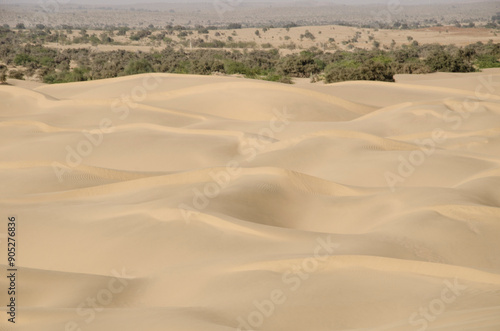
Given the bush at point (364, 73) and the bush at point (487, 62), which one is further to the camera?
the bush at point (487, 62)

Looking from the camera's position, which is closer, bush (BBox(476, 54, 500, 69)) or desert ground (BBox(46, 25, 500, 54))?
bush (BBox(476, 54, 500, 69))

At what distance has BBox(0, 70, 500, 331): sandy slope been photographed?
4773 mm

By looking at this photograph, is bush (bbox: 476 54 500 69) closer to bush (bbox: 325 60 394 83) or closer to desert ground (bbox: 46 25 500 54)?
bush (bbox: 325 60 394 83)

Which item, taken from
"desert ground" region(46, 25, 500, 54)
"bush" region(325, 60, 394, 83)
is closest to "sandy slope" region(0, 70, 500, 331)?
"bush" region(325, 60, 394, 83)

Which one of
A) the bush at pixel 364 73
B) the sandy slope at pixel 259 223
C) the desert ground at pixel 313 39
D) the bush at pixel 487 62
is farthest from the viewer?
the desert ground at pixel 313 39

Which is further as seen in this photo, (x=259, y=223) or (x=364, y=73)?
(x=364, y=73)

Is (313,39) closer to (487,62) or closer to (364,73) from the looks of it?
(487,62)

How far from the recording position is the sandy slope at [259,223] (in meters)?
4.77

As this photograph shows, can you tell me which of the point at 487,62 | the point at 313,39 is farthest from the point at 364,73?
the point at 313,39

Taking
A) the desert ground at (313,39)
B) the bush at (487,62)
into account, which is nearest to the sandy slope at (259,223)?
the bush at (487,62)

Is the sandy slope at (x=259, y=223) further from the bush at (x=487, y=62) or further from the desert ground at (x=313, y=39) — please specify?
the desert ground at (x=313, y=39)

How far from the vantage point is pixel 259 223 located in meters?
7.30

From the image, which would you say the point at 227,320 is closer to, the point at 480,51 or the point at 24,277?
the point at 24,277

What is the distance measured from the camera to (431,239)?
21.5ft
